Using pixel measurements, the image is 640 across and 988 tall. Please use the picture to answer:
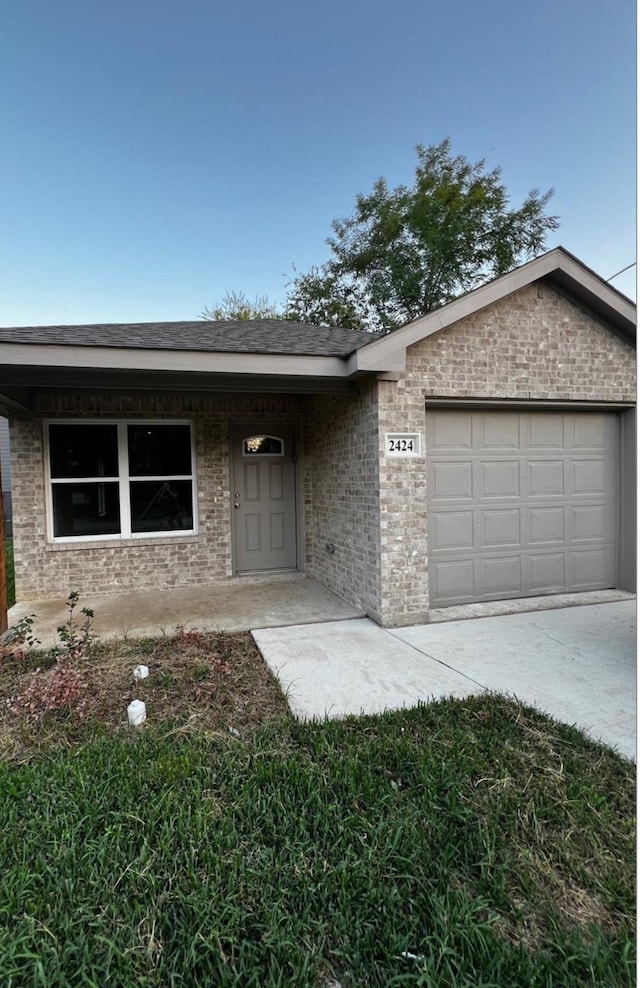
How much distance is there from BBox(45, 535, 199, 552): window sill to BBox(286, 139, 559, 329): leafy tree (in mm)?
15281

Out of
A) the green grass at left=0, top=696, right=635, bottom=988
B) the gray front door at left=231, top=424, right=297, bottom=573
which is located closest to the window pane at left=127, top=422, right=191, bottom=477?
the gray front door at left=231, top=424, right=297, bottom=573

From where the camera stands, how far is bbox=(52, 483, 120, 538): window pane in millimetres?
6578

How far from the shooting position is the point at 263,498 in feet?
24.2

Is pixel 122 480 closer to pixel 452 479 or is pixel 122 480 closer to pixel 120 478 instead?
pixel 120 478

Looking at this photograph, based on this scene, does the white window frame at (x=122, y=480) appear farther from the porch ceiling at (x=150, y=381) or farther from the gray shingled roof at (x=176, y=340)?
the gray shingled roof at (x=176, y=340)

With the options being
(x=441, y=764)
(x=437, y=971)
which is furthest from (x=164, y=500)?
(x=437, y=971)

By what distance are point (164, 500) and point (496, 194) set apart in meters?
18.6

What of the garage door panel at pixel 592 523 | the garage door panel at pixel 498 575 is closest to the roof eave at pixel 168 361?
the garage door panel at pixel 498 575

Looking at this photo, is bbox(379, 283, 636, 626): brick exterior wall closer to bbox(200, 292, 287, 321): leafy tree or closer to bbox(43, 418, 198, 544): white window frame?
bbox(43, 418, 198, 544): white window frame

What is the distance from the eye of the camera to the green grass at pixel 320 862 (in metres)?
1.55

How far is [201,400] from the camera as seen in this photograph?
275 inches

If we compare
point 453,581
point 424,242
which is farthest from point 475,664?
point 424,242

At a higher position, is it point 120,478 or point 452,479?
point 120,478

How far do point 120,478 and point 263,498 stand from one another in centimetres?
207
